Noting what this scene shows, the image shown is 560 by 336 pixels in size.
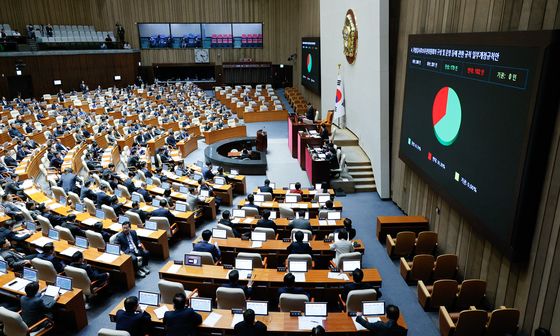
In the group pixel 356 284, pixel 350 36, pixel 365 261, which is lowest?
pixel 365 261

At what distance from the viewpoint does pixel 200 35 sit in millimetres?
34812

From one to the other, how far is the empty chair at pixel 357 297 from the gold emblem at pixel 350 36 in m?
10.4

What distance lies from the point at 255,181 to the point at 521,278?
31.6 ft

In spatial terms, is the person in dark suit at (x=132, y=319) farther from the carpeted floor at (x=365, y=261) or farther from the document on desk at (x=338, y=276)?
the document on desk at (x=338, y=276)

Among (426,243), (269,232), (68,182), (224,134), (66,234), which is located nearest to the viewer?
(66,234)

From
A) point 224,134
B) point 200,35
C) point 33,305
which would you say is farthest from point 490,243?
point 200,35

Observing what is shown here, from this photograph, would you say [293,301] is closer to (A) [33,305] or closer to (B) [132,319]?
(B) [132,319]

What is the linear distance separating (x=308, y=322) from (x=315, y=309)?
21 centimetres

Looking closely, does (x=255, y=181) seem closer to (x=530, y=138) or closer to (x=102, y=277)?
(x=102, y=277)

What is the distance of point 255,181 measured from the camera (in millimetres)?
14625

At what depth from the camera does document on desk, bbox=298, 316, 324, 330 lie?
18.6 ft

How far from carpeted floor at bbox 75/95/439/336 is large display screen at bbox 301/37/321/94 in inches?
320

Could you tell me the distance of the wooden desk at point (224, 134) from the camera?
64.2 feet

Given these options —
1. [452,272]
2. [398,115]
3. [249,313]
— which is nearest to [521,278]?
[452,272]
